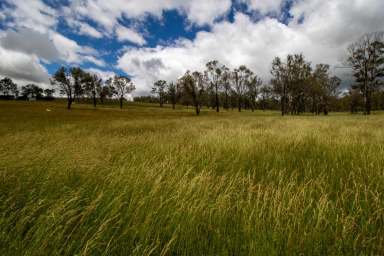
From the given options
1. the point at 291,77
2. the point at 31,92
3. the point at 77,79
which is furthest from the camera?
the point at 31,92

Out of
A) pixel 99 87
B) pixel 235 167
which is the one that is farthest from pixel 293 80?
pixel 99 87

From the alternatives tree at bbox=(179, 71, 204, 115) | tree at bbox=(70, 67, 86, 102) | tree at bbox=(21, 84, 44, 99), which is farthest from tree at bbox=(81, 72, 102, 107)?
tree at bbox=(21, 84, 44, 99)

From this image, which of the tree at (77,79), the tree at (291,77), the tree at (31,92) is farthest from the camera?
the tree at (31,92)

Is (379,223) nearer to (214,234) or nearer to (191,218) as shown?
(214,234)

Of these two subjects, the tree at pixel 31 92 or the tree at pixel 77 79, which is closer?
the tree at pixel 77 79

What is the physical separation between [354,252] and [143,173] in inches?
93.0

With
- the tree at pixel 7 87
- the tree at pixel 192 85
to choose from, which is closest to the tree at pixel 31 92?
the tree at pixel 7 87

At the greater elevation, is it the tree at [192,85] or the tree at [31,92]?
the tree at [31,92]

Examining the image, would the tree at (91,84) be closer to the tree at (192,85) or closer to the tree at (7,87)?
the tree at (192,85)

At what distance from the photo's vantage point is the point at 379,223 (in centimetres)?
188

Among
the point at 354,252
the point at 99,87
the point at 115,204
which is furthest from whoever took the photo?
the point at 99,87

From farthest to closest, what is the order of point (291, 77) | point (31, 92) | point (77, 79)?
point (31, 92) < point (77, 79) < point (291, 77)

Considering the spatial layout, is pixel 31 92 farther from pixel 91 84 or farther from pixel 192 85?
pixel 192 85

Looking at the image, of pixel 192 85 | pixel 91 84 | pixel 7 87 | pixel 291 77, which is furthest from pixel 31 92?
pixel 291 77
